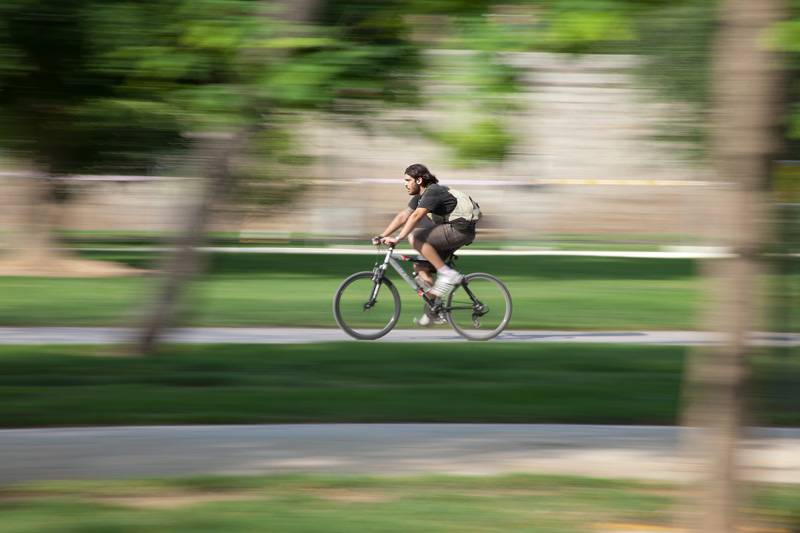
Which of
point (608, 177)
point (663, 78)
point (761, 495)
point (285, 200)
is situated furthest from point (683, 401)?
point (608, 177)

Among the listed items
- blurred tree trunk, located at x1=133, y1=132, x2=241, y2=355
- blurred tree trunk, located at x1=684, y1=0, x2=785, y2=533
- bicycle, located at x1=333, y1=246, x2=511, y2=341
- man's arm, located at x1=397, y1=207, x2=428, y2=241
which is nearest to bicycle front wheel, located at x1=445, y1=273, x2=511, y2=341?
bicycle, located at x1=333, y1=246, x2=511, y2=341

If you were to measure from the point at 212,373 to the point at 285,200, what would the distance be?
459 inches

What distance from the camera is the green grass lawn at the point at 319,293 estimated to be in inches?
573

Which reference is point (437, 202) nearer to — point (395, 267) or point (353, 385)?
point (395, 267)

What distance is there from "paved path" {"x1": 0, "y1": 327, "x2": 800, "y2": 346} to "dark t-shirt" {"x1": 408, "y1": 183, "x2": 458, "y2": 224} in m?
1.26

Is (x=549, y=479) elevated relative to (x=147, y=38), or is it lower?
lower

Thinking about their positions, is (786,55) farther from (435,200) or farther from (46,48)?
(435,200)

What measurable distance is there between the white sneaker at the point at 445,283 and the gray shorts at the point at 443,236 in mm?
307

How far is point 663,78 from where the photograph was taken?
1750 centimetres

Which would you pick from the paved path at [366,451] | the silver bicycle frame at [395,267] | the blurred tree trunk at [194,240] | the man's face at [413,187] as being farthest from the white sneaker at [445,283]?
the paved path at [366,451]

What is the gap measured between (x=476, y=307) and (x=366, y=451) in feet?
19.1

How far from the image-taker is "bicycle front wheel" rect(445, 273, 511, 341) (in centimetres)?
Answer: 1298

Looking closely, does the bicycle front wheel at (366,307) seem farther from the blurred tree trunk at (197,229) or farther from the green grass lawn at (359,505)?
the green grass lawn at (359,505)

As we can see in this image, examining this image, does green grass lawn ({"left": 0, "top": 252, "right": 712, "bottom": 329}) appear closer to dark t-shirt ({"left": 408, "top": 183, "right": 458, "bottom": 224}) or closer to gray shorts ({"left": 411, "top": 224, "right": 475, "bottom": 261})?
gray shorts ({"left": 411, "top": 224, "right": 475, "bottom": 261})
